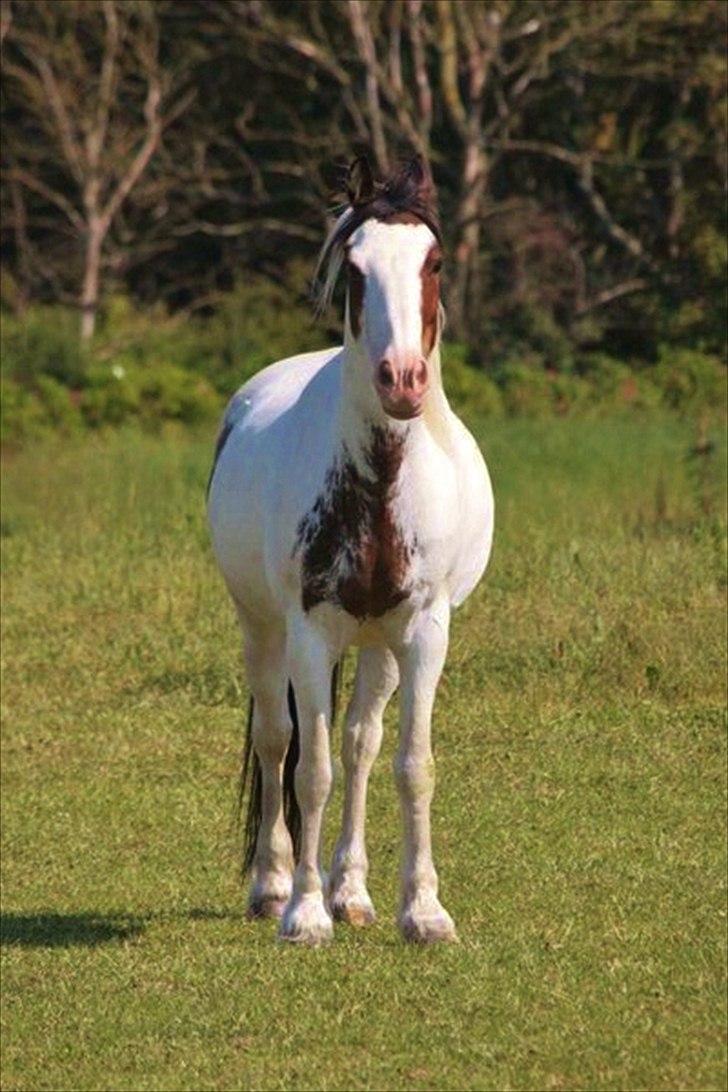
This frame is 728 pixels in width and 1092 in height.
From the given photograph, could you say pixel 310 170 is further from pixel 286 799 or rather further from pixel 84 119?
pixel 286 799

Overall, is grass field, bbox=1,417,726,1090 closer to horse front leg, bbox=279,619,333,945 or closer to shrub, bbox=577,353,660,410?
horse front leg, bbox=279,619,333,945

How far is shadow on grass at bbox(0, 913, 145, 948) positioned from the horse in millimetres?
622

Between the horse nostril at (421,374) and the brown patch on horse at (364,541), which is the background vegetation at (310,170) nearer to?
the brown patch on horse at (364,541)

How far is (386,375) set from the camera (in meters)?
6.92

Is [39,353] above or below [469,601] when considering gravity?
below

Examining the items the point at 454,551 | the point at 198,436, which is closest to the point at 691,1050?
the point at 454,551

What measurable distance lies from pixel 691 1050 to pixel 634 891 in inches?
81.7

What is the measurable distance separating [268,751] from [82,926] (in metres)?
0.80

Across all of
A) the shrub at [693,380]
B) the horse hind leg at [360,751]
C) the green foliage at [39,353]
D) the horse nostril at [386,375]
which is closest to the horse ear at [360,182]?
the horse nostril at [386,375]

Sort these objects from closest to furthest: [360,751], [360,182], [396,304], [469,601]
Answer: [396,304] → [360,182] → [360,751] → [469,601]

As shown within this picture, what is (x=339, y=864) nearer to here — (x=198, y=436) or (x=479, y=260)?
(x=198, y=436)

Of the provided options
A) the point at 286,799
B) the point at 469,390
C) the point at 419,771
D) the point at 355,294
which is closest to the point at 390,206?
the point at 355,294

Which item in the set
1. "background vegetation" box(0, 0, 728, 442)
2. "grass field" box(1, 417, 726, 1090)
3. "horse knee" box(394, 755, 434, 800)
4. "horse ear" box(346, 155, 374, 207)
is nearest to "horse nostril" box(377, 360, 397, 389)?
"horse ear" box(346, 155, 374, 207)

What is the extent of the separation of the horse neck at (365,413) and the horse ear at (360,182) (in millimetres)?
382
